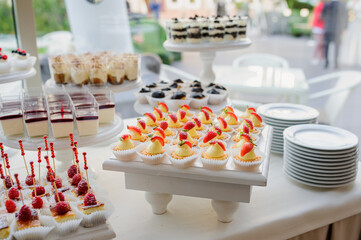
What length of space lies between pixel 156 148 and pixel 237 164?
320 mm

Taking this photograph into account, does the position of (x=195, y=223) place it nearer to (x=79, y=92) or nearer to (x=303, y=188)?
(x=303, y=188)

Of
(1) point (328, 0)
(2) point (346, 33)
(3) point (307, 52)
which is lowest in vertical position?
(3) point (307, 52)

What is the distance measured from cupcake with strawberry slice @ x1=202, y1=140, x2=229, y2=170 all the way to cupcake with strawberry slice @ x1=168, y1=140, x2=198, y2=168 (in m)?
0.05

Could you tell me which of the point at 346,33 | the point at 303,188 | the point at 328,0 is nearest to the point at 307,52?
the point at 346,33

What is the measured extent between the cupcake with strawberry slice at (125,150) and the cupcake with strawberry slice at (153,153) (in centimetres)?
3

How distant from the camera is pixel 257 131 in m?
1.65

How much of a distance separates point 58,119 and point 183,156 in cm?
62

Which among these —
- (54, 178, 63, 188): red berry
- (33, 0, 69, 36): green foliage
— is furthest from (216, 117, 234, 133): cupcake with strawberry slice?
(33, 0, 69, 36): green foliage

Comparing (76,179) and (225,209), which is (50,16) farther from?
(225,209)

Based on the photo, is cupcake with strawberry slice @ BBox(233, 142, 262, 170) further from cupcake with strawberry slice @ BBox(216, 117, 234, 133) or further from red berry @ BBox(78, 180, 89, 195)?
red berry @ BBox(78, 180, 89, 195)

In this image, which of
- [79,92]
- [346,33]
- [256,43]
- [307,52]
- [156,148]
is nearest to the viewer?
[156,148]

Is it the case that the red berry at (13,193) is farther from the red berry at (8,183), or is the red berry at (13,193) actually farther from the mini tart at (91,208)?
the mini tart at (91,208)

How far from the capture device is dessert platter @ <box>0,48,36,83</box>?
5.92ft

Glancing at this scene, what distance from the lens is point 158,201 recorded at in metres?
1.45
